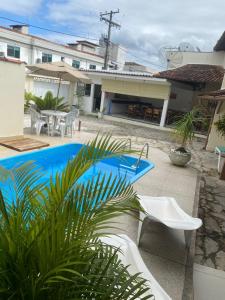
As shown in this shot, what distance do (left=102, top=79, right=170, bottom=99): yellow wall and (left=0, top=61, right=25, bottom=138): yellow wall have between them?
10099 millimetres

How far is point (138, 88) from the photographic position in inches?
669

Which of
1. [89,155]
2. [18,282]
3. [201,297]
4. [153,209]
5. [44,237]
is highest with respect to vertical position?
[89,155]

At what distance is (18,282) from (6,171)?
924 mm

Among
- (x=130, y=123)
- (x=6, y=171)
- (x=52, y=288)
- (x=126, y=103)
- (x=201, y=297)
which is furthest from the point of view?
(x=126, y=103)

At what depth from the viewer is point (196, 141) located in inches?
533

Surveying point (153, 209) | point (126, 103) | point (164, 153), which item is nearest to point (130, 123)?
point (126, 103)

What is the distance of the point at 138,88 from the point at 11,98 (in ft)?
34.8

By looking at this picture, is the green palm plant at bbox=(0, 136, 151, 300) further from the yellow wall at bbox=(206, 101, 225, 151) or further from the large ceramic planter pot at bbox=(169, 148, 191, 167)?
the yellow wall at bbox=(206, 101, 225, 151)

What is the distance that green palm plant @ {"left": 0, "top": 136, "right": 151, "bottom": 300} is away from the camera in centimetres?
127

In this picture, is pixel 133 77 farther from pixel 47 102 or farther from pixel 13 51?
pixel 13 51

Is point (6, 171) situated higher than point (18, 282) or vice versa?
point (6, 171)

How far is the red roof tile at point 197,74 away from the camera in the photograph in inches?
593

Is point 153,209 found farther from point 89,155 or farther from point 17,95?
point 17,95

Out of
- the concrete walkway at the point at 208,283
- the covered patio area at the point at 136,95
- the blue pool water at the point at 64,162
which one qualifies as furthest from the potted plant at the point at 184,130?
the covered patio area at the point at 136,95
